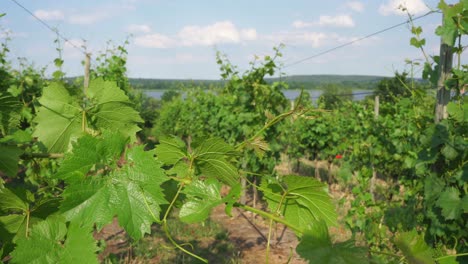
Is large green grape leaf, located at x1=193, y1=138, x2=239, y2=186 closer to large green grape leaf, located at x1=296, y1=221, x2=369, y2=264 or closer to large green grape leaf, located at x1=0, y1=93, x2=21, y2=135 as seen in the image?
large green grape leaf, located at x1=296, y1=221, x2=369, y2=264

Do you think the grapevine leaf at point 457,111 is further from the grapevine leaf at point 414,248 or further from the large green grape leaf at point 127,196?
the large green grape leaf at point 127,196

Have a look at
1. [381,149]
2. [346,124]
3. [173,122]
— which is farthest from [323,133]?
[173,122]

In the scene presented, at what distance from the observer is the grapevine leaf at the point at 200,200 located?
2.22ft

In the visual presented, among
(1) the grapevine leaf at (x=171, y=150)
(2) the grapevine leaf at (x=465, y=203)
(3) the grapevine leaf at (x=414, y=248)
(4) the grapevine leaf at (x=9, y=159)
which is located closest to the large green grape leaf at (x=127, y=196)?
(1) the grapevine leaf at (x=171, y=150)

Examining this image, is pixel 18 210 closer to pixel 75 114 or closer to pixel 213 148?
pixel 75 114

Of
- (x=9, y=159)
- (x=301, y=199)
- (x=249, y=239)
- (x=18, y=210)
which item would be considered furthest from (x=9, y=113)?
(x=249, y=239)

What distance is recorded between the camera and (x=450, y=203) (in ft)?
8.25

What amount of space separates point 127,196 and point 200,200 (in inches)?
5.6

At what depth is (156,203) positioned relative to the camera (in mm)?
632

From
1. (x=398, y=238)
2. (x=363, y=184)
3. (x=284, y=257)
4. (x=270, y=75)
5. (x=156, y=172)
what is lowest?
(x=284, y=257)

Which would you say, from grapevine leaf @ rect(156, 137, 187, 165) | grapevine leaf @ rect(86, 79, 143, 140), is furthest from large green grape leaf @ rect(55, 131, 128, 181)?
grapevine leaf @ rect(86, 79, 143, 140)

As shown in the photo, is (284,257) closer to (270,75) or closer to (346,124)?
(270,75)

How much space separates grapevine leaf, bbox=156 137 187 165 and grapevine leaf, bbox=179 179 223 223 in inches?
3.1

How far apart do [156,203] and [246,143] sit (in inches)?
9.5
